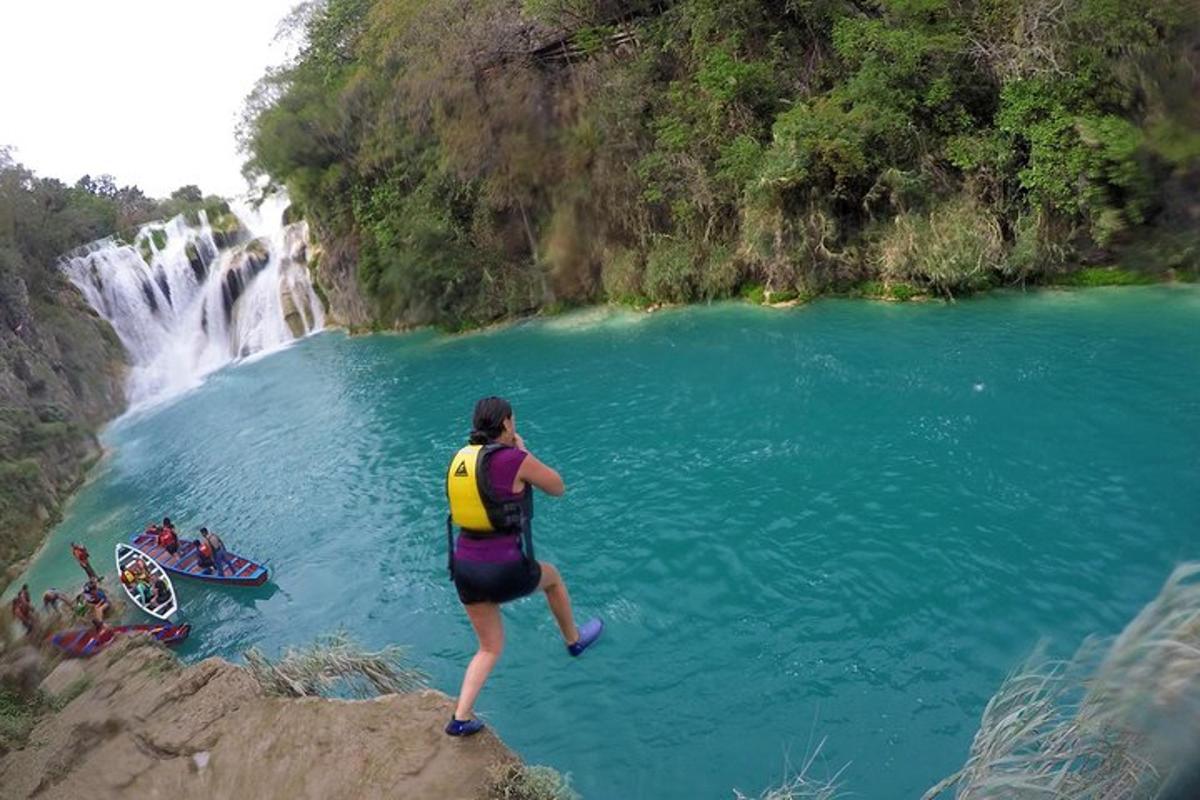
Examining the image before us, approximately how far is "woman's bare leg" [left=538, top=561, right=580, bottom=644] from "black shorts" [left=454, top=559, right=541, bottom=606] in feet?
1.10

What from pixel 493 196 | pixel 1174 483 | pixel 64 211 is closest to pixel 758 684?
pixel 1174 483

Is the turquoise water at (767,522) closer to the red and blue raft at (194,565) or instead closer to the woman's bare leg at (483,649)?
the red and blue raft at (194,565)

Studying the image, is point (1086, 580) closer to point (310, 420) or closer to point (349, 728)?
point (349, 728)

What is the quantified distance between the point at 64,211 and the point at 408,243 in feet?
73.8

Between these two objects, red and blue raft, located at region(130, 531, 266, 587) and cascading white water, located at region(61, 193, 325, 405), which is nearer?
red and blue raft, located at region(130, 531, 266, 587)

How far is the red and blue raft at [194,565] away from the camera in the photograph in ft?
40.3

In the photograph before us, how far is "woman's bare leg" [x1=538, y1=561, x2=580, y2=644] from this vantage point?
17.1 feet

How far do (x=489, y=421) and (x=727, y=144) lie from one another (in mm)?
19959

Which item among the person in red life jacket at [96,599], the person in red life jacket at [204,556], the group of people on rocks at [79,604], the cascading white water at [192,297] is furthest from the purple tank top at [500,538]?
the cascading white water at [192,297]

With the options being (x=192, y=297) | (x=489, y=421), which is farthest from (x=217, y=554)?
(x=192, y=297)

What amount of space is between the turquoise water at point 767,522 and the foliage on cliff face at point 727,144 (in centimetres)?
223

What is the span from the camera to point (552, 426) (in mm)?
16172

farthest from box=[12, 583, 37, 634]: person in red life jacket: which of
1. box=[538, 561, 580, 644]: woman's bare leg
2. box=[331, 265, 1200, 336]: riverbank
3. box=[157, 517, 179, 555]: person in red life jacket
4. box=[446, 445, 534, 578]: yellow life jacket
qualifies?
box=[331, 265, 1200, 336]: riverbank

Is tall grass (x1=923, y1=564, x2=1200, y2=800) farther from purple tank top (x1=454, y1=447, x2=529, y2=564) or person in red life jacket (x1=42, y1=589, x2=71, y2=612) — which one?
person in red life jacket (x1=42, y1=589, x2=71, y2=612)
